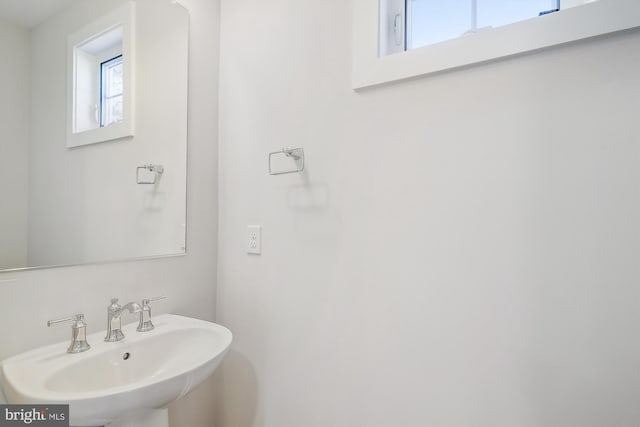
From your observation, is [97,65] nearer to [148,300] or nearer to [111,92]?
[111,92]

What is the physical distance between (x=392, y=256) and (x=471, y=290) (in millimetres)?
250

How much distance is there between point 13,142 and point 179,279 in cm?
71

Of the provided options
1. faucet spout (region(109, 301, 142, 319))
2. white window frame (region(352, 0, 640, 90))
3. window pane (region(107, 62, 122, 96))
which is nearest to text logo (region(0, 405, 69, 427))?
faucet spout (region(109, 301, 142, 319))

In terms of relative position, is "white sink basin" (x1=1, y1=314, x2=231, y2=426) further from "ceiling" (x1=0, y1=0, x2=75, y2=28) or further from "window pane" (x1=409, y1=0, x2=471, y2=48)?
"window pane" (x1=409, y1=0, x2=471, y2=48)

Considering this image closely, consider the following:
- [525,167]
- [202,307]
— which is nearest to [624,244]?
[525,167]

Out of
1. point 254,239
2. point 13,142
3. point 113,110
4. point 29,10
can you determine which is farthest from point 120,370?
point 29,10

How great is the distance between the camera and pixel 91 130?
1.11 metres

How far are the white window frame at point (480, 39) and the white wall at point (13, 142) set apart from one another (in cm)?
102

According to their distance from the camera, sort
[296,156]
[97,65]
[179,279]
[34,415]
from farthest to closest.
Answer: [179,279], [296,156], [97,65], [34,415]

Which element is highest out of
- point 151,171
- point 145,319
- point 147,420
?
point 151,171

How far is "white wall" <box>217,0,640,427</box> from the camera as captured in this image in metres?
0.78

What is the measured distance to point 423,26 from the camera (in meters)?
1.12

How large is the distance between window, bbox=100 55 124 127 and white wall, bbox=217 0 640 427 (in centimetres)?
42

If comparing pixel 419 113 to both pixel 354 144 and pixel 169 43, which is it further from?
pixel 169 43
